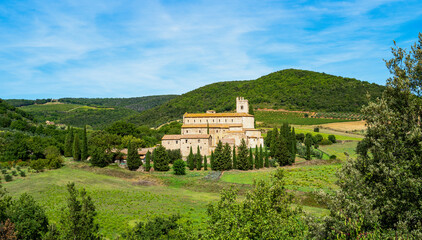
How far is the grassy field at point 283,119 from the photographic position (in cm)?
8265

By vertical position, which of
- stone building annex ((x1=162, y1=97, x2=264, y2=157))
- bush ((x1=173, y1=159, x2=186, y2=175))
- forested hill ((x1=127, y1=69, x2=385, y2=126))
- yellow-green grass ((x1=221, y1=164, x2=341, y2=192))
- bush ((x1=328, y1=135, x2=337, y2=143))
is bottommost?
yellow-green grass ((x1=221, y1=164, x2=341, y2=192))

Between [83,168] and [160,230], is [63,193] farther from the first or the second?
[160,230]

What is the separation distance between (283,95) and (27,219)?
366 ft

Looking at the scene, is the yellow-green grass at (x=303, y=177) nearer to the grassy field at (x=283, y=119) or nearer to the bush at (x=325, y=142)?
the bush at (x=325, y=142)

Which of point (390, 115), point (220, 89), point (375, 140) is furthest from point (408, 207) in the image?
point (220, 89)

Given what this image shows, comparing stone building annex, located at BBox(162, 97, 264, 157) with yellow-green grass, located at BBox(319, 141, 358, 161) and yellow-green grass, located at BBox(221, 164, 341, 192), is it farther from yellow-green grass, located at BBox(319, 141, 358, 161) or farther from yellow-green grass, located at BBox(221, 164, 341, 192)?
yellow-green grass, located at BBox(319, 141, 358, 161)

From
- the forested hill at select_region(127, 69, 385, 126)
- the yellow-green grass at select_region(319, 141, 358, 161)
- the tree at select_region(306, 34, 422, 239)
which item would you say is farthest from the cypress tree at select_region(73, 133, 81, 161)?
the forested hill at select_region(127, 69, 385, 126)

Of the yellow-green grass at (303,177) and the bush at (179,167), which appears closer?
the yellow-green grass at (303,177)

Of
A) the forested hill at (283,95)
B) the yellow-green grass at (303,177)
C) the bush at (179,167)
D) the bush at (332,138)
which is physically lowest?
the yellow-green grass at (303,177)

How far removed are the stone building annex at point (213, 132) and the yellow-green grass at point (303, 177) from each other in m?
10.4

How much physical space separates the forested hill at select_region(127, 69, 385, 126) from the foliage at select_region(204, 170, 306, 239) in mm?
91619

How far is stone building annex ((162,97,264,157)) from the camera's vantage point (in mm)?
50969

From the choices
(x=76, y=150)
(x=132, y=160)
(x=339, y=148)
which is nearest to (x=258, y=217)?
(x=132, y=160)

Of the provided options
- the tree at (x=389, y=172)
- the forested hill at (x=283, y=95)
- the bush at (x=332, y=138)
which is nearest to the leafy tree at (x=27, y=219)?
the tree at (x=389, y=172)
